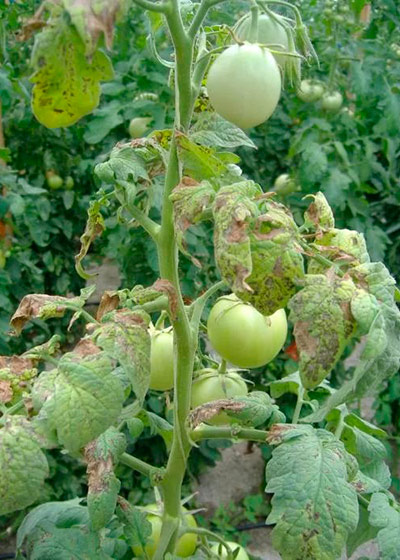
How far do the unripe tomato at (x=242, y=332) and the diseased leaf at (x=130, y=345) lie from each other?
6.8 inches

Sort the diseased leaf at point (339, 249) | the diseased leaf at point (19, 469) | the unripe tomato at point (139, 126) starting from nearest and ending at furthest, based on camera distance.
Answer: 1. the diseased leaf at point (19, 469)
2. the diseased leaf at point (339, 249)
3. the unripe tomato at point (139, 126)

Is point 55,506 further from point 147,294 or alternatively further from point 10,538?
point 10,538

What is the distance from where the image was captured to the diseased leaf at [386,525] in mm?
891

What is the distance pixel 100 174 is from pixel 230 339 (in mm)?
263

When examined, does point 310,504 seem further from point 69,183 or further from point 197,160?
point 69,183

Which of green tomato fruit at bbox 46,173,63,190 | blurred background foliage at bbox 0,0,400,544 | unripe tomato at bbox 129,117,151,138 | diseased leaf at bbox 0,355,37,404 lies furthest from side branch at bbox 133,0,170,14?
green tomato fruit at bbox 46,173,63,190

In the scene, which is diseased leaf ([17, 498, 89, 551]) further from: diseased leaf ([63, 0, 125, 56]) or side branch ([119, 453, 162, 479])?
diseased leaf ([63, 0, 125, 56])

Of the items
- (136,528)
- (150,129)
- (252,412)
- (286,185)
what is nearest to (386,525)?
(252,412)

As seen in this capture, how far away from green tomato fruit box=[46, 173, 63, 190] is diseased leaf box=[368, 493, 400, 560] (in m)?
2.16

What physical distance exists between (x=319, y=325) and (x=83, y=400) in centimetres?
24

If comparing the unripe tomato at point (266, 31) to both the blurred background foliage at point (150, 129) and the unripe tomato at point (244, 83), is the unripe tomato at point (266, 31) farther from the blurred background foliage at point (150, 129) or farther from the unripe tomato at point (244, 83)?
the blurred background foliage at point (150, 129)

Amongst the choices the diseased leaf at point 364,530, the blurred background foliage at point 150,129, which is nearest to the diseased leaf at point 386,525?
the diseased leaf at point 364,530

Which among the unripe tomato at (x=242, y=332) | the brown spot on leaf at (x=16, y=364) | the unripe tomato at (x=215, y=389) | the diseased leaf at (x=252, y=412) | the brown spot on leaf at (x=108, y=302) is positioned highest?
the brown spot on leaf at (x=108, y=302)

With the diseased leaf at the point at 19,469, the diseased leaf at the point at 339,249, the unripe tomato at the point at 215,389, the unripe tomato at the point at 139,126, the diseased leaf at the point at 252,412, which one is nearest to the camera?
the diseased leaf at the point at 19,469
